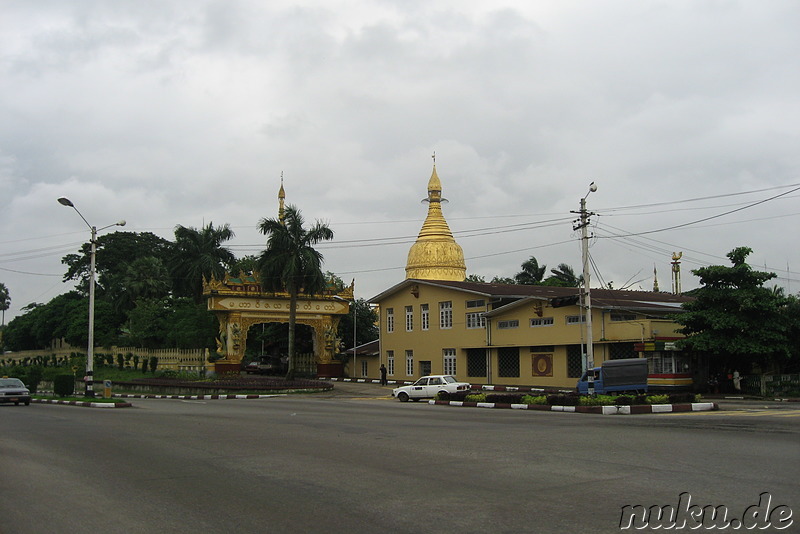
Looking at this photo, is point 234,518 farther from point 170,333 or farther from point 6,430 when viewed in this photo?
point 170,333

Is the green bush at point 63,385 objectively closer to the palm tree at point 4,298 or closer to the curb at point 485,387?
the curb at point 485,387

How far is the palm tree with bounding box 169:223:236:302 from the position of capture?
6066 cm

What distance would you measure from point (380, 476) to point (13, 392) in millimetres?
24920

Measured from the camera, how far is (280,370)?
57219mm

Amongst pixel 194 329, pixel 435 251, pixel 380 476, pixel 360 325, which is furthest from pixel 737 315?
pixel 435 251

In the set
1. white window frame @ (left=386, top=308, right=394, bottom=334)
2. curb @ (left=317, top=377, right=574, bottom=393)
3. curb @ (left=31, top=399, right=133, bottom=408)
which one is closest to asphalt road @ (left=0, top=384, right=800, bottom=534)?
curb @ (left=31, top=399, right=133, bottom=408)

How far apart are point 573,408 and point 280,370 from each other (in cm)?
3563

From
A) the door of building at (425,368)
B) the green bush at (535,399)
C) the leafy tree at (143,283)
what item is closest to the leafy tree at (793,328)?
the green bush at (535,399)

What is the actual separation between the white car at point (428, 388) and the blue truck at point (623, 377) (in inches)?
277

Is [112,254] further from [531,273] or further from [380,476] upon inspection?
[380,476]

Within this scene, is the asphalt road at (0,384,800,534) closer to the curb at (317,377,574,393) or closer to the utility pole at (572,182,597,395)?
the utility pole at (572,182,597,395)

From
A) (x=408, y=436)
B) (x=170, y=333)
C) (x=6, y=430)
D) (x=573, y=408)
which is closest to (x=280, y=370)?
(x=170, y=333)

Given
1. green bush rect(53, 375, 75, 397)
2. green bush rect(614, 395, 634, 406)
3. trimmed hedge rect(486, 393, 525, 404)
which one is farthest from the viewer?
green bush rect(53, 375, 75, 397)

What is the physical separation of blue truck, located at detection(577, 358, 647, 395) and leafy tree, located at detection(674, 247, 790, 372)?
5.18 meters
